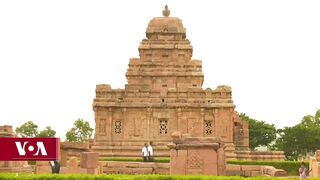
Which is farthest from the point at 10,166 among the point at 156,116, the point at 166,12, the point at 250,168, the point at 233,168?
the point at 166,12

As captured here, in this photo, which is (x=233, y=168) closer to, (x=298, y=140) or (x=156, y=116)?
(x=156, y=116)

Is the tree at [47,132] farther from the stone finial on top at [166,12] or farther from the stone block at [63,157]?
the stone block at [63,157]

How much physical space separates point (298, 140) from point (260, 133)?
5.16m

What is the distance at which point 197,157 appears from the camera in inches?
1072

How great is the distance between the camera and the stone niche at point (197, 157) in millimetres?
27131

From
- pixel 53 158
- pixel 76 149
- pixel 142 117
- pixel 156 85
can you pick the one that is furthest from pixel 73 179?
pixel 156 85

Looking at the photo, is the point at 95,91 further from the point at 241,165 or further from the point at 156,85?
the point at 241,165

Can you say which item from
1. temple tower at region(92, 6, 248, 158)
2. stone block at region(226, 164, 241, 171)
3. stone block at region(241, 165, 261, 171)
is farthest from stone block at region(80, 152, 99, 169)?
temple tower at region(92, 6, 248, 158)

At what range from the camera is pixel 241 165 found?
119 ft

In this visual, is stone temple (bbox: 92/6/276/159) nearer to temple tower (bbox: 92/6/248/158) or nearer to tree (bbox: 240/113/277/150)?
temple tower (bbox: 92/6/248/158)

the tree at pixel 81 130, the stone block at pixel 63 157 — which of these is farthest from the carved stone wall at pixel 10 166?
the tree at pixel 81 130

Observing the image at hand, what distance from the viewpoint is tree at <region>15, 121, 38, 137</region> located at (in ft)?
273

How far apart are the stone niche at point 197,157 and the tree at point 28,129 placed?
2285 inches

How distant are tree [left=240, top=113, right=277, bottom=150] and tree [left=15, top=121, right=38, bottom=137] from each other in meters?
26.2
